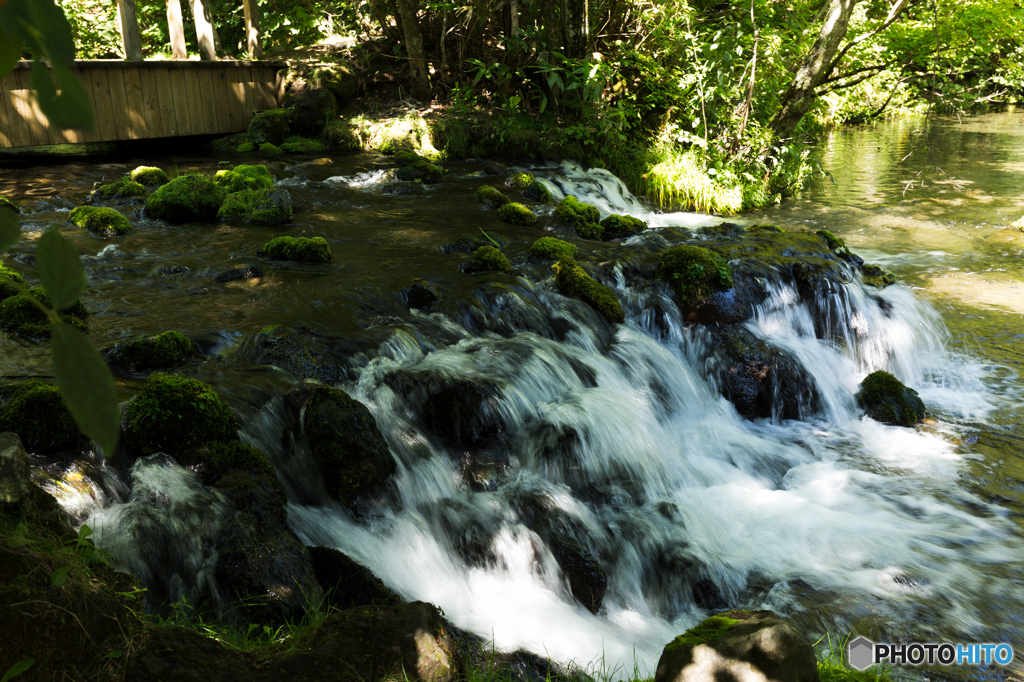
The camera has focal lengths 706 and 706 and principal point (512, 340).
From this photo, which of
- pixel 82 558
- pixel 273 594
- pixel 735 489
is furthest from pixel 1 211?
pixel 735 489

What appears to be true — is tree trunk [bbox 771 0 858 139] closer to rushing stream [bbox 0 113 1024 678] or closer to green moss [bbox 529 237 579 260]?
rushing stream [bbox 0 113 1024 678]

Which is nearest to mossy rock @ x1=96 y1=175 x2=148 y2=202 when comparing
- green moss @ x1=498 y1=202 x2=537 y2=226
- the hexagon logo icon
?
green moss @ x1=498 y1=202 x2=537 y2=226

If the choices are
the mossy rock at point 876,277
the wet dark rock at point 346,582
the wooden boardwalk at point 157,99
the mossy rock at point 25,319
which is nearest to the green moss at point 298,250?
the mossy rock at point 25,319

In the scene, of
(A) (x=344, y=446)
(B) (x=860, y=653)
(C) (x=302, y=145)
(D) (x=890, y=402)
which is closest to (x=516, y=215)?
(D) (x=890, y=402)

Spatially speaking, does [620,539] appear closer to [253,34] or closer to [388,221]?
[388,221]

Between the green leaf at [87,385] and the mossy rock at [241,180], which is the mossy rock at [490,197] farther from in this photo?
the green leaf at [87,385]

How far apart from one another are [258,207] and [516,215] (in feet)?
10.7

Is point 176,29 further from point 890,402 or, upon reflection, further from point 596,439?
point 890,402

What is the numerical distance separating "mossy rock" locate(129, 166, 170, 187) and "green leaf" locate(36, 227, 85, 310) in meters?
10.6

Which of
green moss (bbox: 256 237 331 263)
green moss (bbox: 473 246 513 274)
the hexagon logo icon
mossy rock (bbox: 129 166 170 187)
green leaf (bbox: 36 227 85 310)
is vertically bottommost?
the hexagon logo icon

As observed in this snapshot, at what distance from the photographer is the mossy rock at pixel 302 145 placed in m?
13.2

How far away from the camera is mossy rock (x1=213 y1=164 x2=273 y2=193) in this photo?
951cm

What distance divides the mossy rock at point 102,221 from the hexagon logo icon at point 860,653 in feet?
25.7

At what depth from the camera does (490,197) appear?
400 inches
